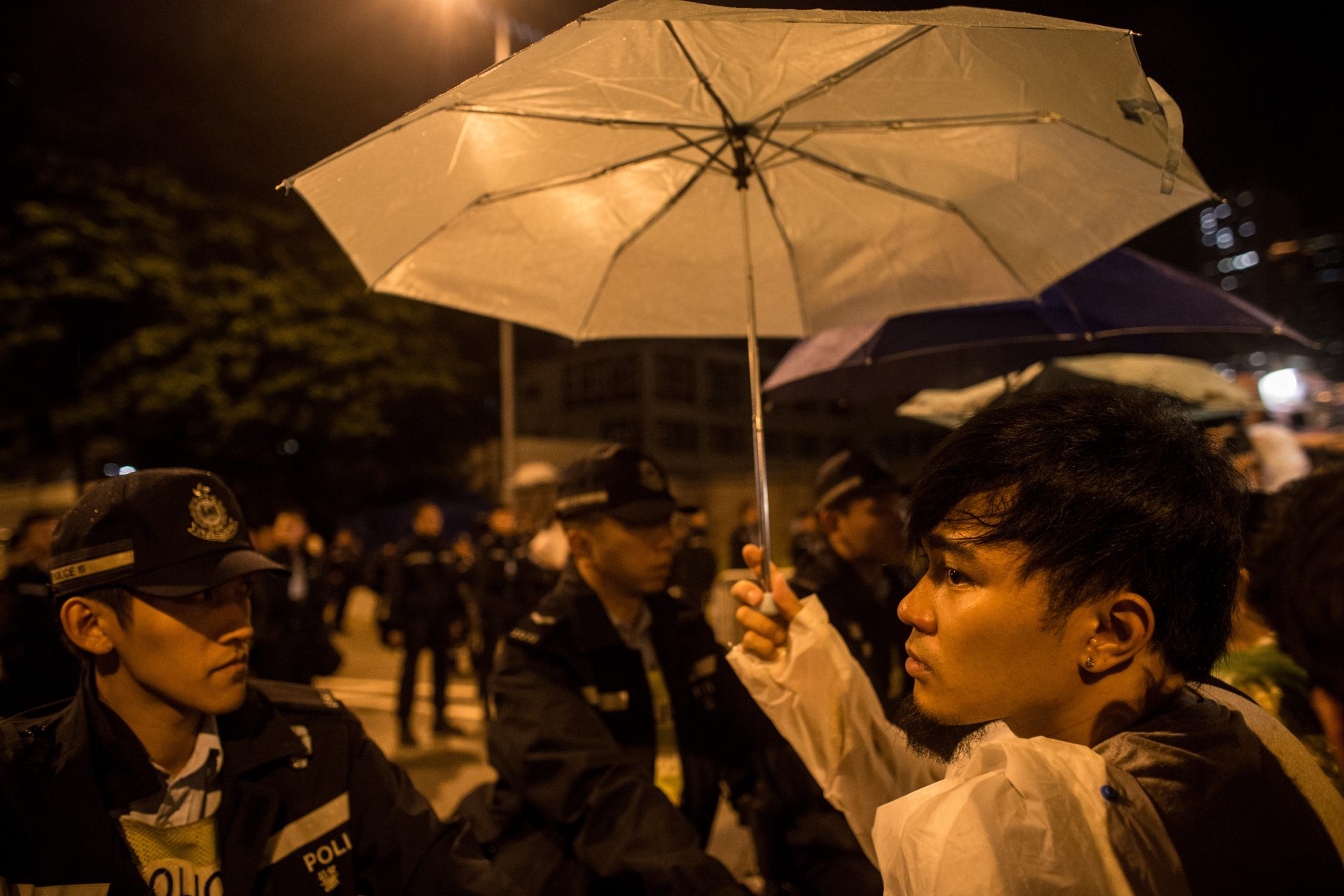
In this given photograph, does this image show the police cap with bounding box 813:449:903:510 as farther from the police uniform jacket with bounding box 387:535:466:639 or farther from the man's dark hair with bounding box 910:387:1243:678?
the police uniform jacket with bounding box 387:535:466:639

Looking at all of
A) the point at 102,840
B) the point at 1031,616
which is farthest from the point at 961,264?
the point at 102,840

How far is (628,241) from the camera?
3020 mm

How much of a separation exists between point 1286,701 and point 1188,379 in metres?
4.28

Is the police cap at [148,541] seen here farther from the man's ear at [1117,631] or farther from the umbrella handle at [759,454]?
the man's ear at [1117,631]

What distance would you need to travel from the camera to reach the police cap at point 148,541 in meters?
1.79

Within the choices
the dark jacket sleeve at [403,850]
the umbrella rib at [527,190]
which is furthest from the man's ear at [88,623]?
the umbrella rib at [527,190]

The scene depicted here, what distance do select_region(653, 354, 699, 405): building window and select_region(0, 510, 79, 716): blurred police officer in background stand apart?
29.4 meters

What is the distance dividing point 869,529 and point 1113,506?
239cm

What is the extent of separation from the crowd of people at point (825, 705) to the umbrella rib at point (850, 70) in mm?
1083

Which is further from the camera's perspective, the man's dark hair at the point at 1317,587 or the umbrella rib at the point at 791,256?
the umbrella rib at the point at 791,256

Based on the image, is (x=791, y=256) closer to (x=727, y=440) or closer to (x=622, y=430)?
(x=622, y=430)

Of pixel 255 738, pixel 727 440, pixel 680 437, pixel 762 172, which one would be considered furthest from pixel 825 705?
pixel 727 440

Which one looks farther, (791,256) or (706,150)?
(791,256)

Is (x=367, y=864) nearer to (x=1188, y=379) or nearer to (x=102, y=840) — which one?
(x=102, y=840)
